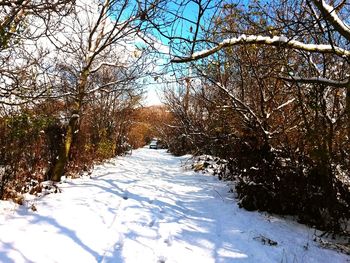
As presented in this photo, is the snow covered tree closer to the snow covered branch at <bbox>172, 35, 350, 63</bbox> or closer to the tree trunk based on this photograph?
the snow covered branch at <bbox>172, 35, 350, 63</bbox>

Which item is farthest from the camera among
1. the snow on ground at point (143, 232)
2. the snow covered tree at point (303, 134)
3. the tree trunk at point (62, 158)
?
the tree trunk at point (62, 158)

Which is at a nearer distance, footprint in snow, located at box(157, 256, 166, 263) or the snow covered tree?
footprint in snow, located at box(157, 256, 166, 263)

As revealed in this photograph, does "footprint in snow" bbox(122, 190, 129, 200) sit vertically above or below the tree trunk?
below

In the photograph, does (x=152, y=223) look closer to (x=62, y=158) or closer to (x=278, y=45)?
(x=278, y=45)

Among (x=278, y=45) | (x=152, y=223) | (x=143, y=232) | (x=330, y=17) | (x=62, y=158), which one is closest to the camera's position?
(x=330, y=17)

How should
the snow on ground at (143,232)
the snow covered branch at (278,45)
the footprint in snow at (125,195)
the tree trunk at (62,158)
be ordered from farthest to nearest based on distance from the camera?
the tree trunk at (62,158), the footprint in snow at (125,195), the snow on ground at (143,232), the snow covered branch at (278,45)

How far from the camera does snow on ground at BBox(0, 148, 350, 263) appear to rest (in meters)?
4.31

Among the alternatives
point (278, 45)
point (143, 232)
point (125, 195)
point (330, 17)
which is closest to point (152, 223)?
point (143, 232)

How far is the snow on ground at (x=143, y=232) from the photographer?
170 inches

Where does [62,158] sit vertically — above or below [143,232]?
above

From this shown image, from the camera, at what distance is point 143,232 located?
17.3 feet

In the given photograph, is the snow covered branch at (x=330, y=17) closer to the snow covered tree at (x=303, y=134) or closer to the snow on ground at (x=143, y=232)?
the snow covered tree at (x=303, y=134)

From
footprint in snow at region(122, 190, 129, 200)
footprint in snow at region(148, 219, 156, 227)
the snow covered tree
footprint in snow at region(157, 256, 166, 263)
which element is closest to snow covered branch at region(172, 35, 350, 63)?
the snow covered tree

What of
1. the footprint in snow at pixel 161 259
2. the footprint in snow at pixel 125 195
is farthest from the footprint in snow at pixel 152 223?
the footprint in snow at pixel 125 195
